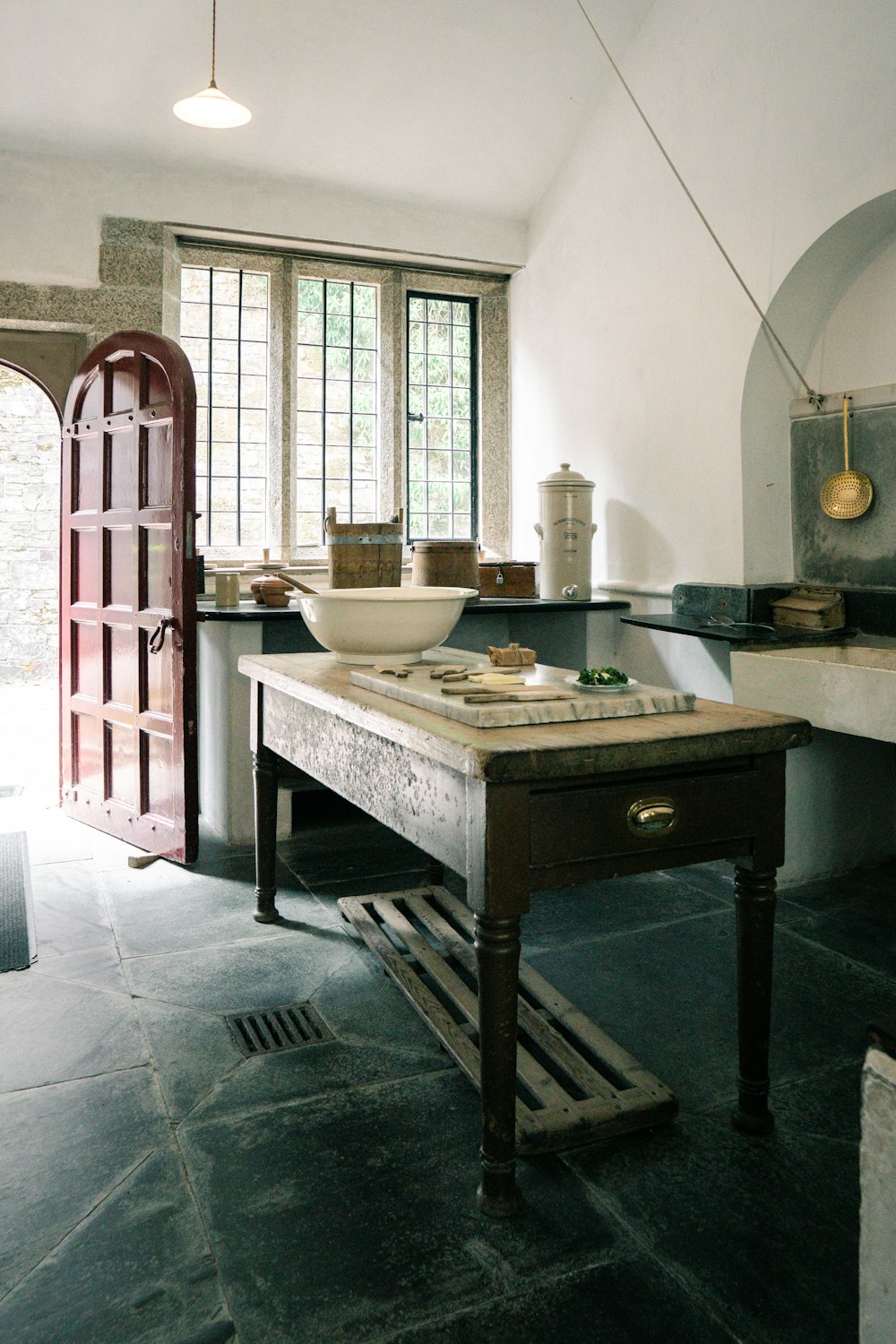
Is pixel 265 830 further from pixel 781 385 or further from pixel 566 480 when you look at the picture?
pixel 781 385

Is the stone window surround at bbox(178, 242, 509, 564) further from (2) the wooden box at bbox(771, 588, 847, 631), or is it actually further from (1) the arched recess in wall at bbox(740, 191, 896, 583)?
(2) the wooden box at bbox(771, 588, 847, 631)

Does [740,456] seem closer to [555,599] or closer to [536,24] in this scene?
[555,599]

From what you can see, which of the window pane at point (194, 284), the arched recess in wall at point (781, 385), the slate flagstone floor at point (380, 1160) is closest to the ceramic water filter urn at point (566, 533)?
the arched recess in wall at point (781, 385)

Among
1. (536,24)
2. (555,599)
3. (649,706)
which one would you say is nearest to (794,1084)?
(649,706)

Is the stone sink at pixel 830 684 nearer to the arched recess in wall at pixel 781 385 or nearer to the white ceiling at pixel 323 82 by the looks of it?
the arched recess in wall at pixel 781 385

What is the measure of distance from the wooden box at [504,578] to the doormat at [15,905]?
2.59 m

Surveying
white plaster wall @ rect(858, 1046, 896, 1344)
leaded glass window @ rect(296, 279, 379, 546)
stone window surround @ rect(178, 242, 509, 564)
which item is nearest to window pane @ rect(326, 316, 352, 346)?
leaded glass window @ rect(296, 279, 379, 546)

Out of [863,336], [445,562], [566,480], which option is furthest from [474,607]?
[863,336]

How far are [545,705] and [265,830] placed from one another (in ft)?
5.77

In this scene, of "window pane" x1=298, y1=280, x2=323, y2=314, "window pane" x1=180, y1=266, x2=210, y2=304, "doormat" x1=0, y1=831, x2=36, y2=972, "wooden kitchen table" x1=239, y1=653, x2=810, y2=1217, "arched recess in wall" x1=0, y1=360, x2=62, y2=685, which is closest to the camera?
"wooden kitchen table" x1=239, y1=653, x2=810, y2=1217

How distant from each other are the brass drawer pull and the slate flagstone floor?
0.74m

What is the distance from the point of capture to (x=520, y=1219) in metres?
1.95

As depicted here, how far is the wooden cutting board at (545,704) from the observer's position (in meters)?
2.00

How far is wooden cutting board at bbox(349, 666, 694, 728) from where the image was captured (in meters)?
2.00
